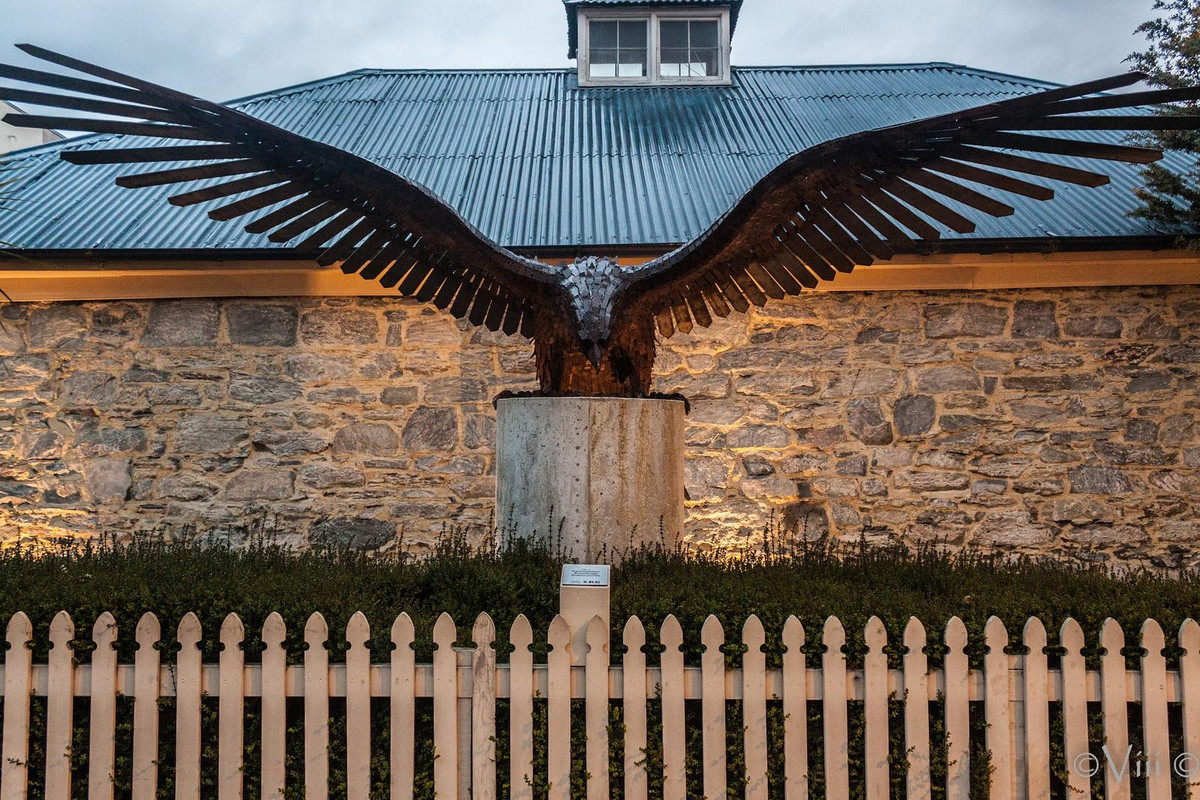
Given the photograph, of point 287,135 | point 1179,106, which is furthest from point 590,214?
point 1179,106

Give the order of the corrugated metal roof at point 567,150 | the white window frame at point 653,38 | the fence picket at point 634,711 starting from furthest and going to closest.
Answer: the white window frame at point 653,38, the corrugated metal roof at point 567,150, the fence picket at point 634,711

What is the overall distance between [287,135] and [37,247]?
3.50 meters

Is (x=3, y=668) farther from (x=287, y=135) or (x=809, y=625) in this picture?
(x=809, y=625)

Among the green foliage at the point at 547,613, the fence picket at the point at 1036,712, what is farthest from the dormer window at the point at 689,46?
the fence picket at the point at 1036,712

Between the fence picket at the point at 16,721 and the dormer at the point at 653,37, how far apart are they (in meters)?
8.54

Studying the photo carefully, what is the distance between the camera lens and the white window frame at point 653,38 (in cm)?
989

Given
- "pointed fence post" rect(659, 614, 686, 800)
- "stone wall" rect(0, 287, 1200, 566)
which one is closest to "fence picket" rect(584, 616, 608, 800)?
"pointed fence post" rect(659, 614, 686, 800)

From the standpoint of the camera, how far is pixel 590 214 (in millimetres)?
6828

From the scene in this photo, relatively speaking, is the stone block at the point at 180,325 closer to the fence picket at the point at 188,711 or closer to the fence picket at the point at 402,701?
the fence picket at the point at 188,711

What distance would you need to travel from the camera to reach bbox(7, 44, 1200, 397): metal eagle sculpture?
3783 millimetres

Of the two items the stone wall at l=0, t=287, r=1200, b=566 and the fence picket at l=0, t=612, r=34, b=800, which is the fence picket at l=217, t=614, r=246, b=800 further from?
the stone wall at l=0, t=287, r=1200, b=566

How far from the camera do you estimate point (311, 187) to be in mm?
4230

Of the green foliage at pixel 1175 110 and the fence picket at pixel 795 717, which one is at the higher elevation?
the green foliage at pixel 1175 110

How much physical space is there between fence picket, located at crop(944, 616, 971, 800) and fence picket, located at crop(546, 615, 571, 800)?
1258mm
